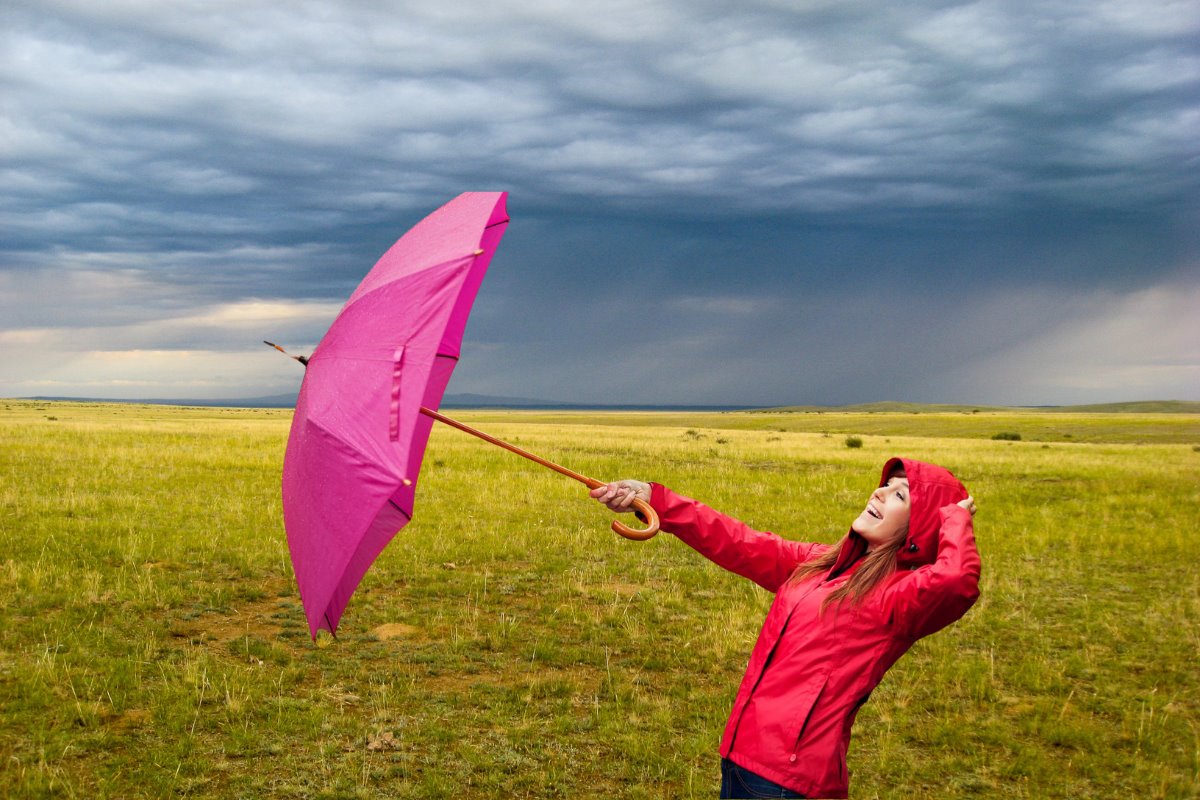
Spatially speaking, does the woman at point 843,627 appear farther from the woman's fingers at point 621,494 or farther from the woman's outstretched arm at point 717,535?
the woman's fingers at point 621,494

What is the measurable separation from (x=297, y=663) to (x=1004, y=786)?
21.5 ft

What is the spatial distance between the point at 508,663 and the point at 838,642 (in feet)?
19.1

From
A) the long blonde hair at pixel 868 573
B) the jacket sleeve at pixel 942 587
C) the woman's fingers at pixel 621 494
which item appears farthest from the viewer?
the woman's fingers at pixel 621 494

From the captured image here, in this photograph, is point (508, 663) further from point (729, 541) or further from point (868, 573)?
point (868, 573)

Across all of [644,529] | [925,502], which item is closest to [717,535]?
[644,529]

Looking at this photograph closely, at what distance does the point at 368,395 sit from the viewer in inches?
150

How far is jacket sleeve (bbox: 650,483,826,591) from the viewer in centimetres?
423

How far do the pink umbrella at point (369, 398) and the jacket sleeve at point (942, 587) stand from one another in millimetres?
Result: 1132

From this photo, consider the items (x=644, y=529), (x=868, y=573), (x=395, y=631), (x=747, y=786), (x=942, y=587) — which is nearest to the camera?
(x=942, y=587)

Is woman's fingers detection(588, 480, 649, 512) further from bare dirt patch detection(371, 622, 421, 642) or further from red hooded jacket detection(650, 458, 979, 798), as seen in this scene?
bare dirt patch detection(371, 622, 421, 642)

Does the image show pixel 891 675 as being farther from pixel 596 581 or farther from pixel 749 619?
pixel 596 581

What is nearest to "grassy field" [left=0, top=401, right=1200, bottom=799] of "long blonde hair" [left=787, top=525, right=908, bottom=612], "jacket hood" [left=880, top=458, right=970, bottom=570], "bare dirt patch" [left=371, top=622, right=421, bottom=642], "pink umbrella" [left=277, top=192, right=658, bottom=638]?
"bare dirt patch" [left=371, top=622, right=421, bottom=642]

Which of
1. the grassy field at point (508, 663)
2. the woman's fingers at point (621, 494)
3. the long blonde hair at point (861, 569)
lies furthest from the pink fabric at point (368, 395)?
the grassy field at point (508, 663)

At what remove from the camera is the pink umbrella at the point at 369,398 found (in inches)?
144
